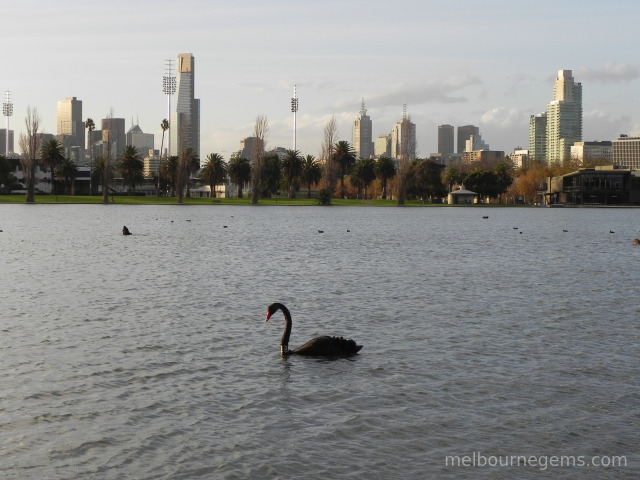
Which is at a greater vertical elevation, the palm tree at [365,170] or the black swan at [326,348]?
the palm tree at [365,170]

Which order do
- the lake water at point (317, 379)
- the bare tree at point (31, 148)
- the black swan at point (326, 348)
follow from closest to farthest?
1. the lake water at point (317, 379)
2. the black swan at point (326, 348)
3. the bare tree at point (31, 148)

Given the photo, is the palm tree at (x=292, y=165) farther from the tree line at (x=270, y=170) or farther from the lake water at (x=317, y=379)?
the lake water at (x=317, y=379)

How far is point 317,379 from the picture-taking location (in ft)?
53.7

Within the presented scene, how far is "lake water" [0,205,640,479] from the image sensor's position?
39.2 feet

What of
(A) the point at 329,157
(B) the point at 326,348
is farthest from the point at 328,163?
(B) the point at 326,348

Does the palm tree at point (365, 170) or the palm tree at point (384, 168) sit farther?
the palm tree at point (365, 170)

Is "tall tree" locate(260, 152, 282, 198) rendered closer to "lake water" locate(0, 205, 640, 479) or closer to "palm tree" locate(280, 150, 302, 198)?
"palm tree" locate(280, 150, 302, 198)

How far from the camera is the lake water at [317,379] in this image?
39.2 feet

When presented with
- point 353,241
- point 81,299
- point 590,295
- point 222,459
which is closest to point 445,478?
point 222,459

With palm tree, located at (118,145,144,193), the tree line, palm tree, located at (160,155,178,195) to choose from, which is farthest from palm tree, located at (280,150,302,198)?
palm tree, located at (118,145,144,193)

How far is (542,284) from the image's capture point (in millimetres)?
→ 34031

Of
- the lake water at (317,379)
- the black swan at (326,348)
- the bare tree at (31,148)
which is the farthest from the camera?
the bare tree at (31,148)

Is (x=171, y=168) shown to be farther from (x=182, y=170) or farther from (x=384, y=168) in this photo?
(x=384, y=168)

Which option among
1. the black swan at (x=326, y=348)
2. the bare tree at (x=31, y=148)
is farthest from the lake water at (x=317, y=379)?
the bare tree at (x=31, y=148)
